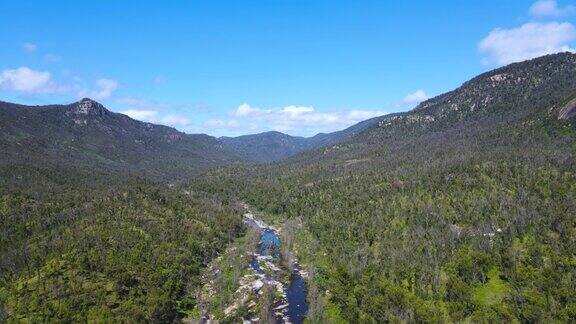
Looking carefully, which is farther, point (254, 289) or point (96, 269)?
point (254, 289)

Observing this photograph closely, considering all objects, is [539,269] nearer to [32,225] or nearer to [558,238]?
[558,238]

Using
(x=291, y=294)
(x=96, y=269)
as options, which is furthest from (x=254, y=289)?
(x=96, y=269)

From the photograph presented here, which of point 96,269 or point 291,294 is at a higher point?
point 96,269

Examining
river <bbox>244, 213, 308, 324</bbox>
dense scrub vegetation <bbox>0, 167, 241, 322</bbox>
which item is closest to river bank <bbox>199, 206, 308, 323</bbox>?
river <bbox>244, 213, 308, 324</bbox>

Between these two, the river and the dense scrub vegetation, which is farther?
the river

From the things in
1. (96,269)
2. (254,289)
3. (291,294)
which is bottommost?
(291,294)

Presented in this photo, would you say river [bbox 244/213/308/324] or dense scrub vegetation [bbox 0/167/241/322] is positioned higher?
dense scrub vegetation [bbox 0/167/241/322]

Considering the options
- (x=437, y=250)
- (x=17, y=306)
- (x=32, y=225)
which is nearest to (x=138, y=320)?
(x=17, y=306)

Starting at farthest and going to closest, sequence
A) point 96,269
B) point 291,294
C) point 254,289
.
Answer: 1. point 254,289
2. point 291,294
3. point 96,269

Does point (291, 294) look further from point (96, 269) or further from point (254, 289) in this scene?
point (96, 269)

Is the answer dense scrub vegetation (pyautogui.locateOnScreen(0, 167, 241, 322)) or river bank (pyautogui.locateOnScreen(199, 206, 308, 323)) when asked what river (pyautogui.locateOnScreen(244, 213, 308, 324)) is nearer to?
river bank (pyautogui.locateOnScreen(199, 206, 308, 323))

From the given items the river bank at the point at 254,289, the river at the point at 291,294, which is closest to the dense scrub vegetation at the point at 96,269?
the river bank at the point at 254,289
